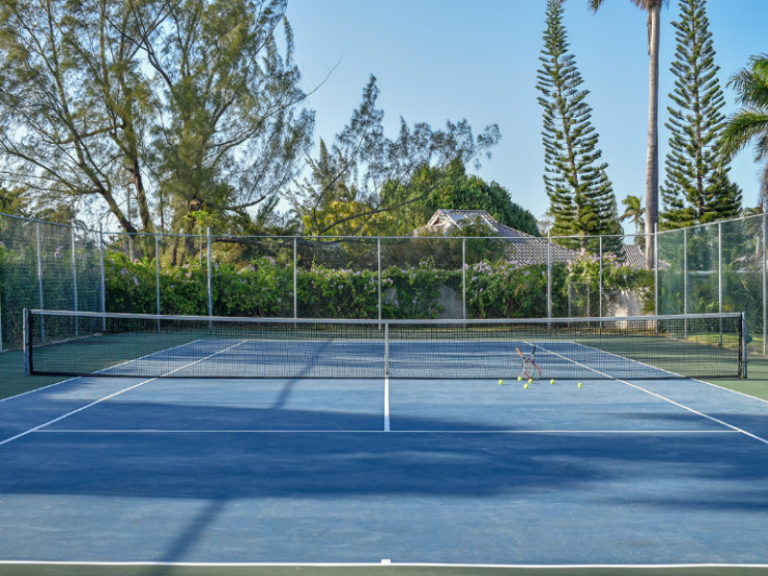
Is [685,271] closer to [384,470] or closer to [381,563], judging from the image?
[384,470]

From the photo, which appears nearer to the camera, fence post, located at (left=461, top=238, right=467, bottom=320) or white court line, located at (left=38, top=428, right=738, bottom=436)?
white court line, located at (left=38, top=428, right=738, bottom=436)

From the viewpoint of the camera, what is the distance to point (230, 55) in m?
24.8

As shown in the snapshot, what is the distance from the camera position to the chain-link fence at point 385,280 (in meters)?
20.7

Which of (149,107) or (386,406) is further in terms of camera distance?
(149,107)

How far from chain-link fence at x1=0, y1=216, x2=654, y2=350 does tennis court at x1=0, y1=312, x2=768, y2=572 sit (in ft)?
28.3

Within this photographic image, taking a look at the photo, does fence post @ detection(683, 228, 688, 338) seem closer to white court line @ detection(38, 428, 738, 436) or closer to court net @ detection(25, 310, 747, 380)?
court net @ detection(25, 310, 747, 380)

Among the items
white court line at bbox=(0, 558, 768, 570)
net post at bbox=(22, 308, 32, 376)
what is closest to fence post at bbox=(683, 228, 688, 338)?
net post at bbox=(22, 308, 32, 376)

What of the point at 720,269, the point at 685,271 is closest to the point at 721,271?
the point at 720,269

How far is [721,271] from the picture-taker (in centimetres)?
1551

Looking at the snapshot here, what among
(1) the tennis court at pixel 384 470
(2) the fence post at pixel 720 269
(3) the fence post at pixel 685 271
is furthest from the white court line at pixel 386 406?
(3) the fence post at pixel 685 271

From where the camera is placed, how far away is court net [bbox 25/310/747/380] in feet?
39.6

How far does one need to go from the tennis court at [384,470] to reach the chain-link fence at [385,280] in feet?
28.3

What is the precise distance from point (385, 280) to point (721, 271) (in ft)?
28.8

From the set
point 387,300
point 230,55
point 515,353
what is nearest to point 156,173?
point 230,55
